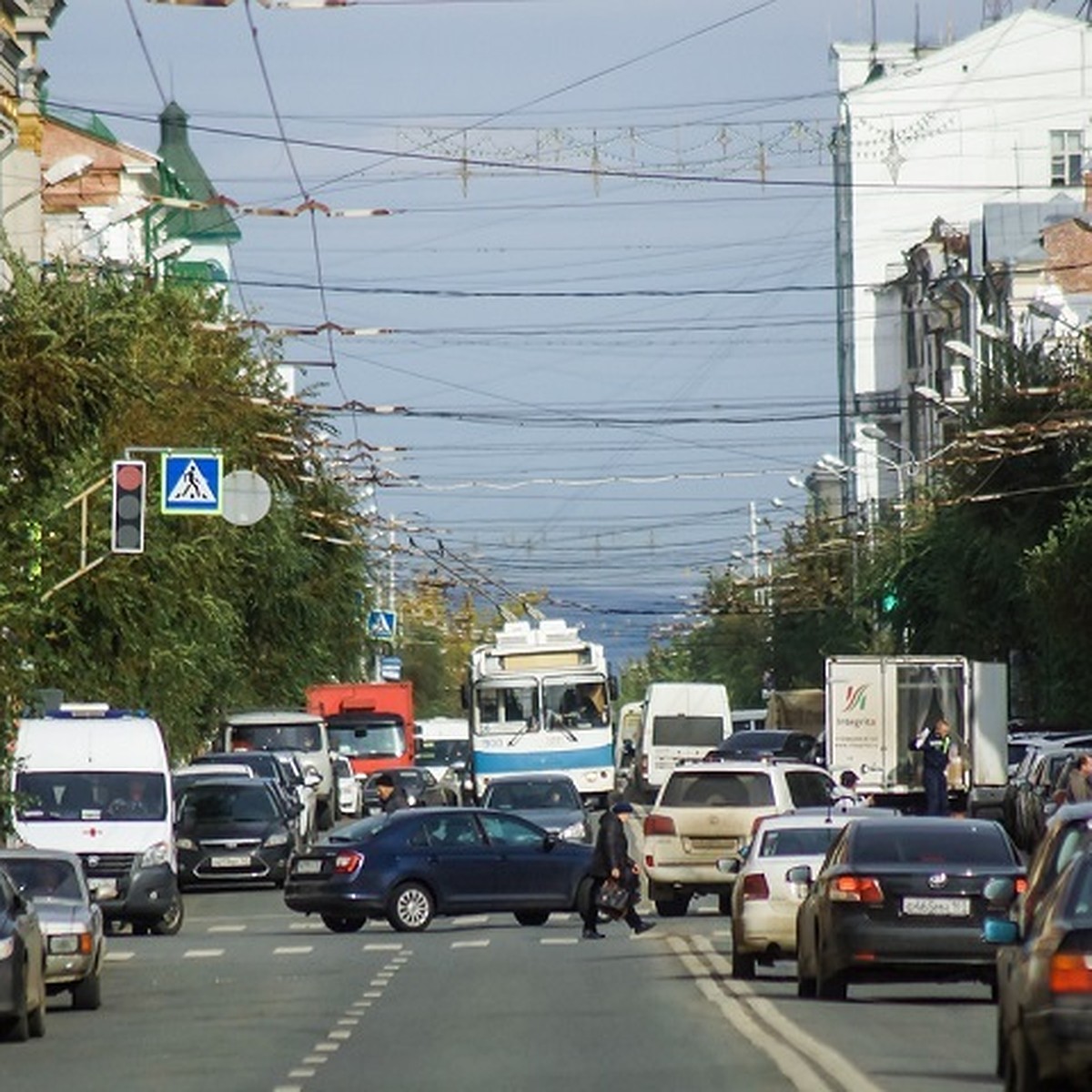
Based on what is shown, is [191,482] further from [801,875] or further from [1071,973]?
[1071,973]

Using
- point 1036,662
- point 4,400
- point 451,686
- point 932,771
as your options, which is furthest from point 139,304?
point 451,686

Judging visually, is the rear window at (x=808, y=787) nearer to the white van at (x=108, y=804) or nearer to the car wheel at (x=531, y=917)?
the car wheel at (x=531, y=917)

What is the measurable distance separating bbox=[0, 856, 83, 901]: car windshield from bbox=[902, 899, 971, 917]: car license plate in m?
6.52

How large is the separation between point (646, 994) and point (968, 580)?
48.2 meters

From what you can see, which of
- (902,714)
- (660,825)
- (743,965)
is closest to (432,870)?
(660,825)

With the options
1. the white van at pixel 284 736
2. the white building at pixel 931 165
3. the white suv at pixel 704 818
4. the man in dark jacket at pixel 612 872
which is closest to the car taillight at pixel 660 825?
the white suv at pixel 704 818

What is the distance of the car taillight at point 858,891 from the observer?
25.6 metres

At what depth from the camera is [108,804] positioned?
41.8 m

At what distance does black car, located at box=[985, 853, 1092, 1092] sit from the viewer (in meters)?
15.1

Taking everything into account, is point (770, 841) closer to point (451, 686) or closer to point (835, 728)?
point (835, 728)

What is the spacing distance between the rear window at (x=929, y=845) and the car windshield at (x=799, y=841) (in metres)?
3.83

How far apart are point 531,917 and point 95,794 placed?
17.4ft

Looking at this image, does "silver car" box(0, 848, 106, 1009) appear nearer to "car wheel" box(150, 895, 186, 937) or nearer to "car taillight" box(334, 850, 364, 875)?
"car taillight" box(334, 850, 364, 875)

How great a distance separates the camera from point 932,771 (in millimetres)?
54219
